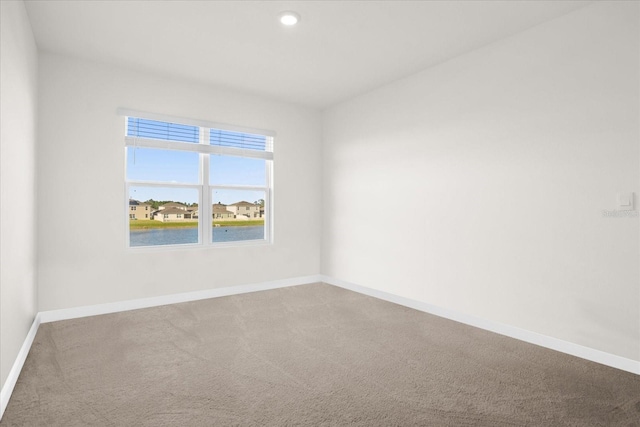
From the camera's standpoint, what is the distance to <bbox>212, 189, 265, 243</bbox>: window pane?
4.90 m

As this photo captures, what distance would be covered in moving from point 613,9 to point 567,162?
1.14m

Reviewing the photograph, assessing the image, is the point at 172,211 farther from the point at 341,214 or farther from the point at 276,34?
the point at 276,34

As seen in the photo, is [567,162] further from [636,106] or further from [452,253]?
[452,253]

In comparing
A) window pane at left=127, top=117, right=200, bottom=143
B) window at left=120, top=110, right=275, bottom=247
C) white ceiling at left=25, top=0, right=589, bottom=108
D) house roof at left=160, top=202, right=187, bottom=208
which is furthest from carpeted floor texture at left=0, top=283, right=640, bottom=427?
white ceiling at left=25, top=0, right=589, bottom=108

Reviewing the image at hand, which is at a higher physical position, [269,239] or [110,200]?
[110,200]

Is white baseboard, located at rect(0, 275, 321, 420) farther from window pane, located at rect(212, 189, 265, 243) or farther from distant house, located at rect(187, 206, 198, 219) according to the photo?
distant house, located at rect(187, 206, 198, 219)

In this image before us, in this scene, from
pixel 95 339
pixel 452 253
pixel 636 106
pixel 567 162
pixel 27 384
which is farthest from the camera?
pixel 452 253

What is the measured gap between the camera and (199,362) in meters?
2.74

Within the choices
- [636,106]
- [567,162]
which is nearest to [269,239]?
[567,162]

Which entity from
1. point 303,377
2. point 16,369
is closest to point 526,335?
point 303,377

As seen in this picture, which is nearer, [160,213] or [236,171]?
[160,213]

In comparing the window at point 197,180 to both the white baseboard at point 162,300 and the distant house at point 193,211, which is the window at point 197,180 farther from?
the white baseboard at point 162,300

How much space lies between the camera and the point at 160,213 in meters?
4.88

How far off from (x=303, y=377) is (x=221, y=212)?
3059 millimetres
